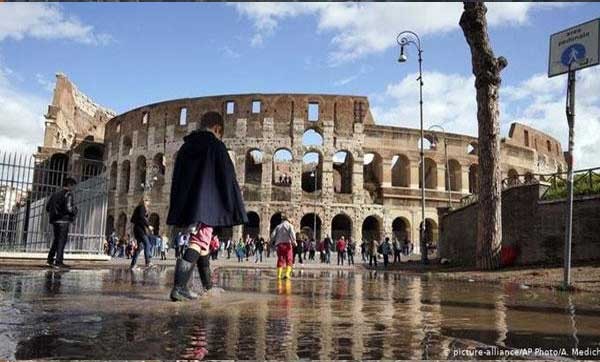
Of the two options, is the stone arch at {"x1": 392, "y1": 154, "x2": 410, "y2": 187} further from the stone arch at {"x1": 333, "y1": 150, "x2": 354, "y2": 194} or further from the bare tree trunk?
the bare tree trunk

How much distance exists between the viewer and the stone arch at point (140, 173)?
39.6 m

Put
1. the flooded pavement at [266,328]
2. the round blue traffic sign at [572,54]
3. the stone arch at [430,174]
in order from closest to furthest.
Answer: the flooded pavement at [266,328], the round blue traffic sign at [572,54], the stone arch at [430,174]

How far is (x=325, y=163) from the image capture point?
3578 centimetres

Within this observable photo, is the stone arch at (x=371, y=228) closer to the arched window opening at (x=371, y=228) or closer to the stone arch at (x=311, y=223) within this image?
the arched window opening at (x=371, y=228)


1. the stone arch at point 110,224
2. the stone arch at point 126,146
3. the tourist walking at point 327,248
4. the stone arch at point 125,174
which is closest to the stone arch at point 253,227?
the tourist walking at point 327,248

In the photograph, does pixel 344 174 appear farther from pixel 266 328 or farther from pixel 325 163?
pixel 266 328

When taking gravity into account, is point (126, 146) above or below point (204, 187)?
above

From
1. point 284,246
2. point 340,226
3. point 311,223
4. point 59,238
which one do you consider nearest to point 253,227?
point 311,223

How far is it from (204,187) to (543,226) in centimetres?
1285

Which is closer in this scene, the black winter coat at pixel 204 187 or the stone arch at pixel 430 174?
the black winter coat at pixel 204 187

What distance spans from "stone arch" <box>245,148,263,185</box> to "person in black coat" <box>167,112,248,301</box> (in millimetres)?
31824

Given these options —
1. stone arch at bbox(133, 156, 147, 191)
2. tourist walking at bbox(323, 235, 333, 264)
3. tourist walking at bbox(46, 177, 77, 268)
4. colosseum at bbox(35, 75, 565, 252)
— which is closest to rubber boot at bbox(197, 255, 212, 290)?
tourist walking at bbox(46, 177, 77, 268)

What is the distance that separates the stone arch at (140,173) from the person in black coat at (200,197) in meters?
36.5

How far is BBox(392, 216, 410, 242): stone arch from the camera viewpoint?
121 ft
